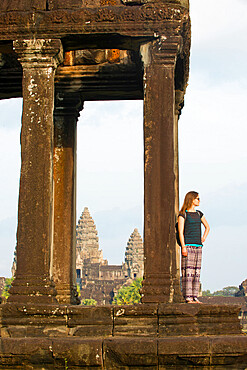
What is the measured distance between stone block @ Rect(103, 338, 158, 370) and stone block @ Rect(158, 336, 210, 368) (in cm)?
12

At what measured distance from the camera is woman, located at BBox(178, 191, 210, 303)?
1061cm

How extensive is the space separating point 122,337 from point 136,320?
1.17 ft

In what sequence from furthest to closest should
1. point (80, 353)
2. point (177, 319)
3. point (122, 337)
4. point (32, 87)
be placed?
point (32, 87), point (177, 319), point (122, 337), point (80, 353)

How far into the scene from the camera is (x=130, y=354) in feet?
30.2

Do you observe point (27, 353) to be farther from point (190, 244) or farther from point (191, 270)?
point (190, 244)

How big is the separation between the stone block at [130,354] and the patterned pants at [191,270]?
60.2 inches

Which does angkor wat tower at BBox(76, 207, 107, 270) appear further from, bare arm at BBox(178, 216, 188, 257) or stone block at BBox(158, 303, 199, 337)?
stone block at BBox(158, 303, 199, 337)

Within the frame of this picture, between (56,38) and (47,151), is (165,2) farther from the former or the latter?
(47,151)

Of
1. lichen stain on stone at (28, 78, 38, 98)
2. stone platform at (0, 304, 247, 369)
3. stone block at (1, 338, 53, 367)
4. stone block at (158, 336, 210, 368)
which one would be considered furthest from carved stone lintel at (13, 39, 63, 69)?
stone block at (158, 336, 210, 368)

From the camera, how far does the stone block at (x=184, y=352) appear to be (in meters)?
9.18

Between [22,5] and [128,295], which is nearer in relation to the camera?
[22,5]

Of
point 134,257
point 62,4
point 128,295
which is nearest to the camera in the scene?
point 62,4

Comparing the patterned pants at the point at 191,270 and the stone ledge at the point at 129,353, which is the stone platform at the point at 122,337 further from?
the patterned pants at the point at 191,270

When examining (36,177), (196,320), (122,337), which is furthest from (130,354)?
(36,177)
